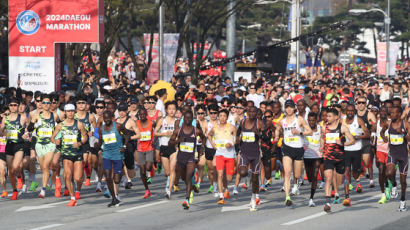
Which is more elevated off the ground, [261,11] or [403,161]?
[261,11]

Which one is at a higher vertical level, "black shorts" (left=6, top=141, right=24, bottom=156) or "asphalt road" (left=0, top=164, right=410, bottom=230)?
"black shorts" (left=6, top=141, right=24, bottom=156)

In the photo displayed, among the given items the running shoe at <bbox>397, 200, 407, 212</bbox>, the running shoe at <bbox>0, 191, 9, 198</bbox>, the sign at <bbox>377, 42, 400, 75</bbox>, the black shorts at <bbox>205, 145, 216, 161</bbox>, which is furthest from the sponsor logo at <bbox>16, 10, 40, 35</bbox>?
the sign at <bbox>377, 42, 400, 75</bbox>

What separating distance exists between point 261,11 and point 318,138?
7543cm

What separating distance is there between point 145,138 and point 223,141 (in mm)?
1909

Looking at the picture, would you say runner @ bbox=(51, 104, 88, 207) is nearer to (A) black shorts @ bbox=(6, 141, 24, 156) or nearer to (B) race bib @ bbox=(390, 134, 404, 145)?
(A) black shorts @ bbox=(6, 141, 24, 156)

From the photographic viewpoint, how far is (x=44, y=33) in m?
25.0

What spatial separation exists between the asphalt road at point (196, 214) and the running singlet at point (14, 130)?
1034 mm

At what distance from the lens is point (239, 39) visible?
97375 mm

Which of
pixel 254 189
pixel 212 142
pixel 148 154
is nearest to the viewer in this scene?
pixel 254 189

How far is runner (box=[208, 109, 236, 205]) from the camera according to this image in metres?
15.3

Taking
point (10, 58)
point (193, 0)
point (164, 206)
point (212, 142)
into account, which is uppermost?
point (193, 0)

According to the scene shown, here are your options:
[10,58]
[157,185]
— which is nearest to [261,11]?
[10,58]

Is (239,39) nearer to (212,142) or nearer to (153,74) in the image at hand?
(153,74)

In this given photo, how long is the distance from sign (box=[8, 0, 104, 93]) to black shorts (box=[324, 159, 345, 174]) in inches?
448
